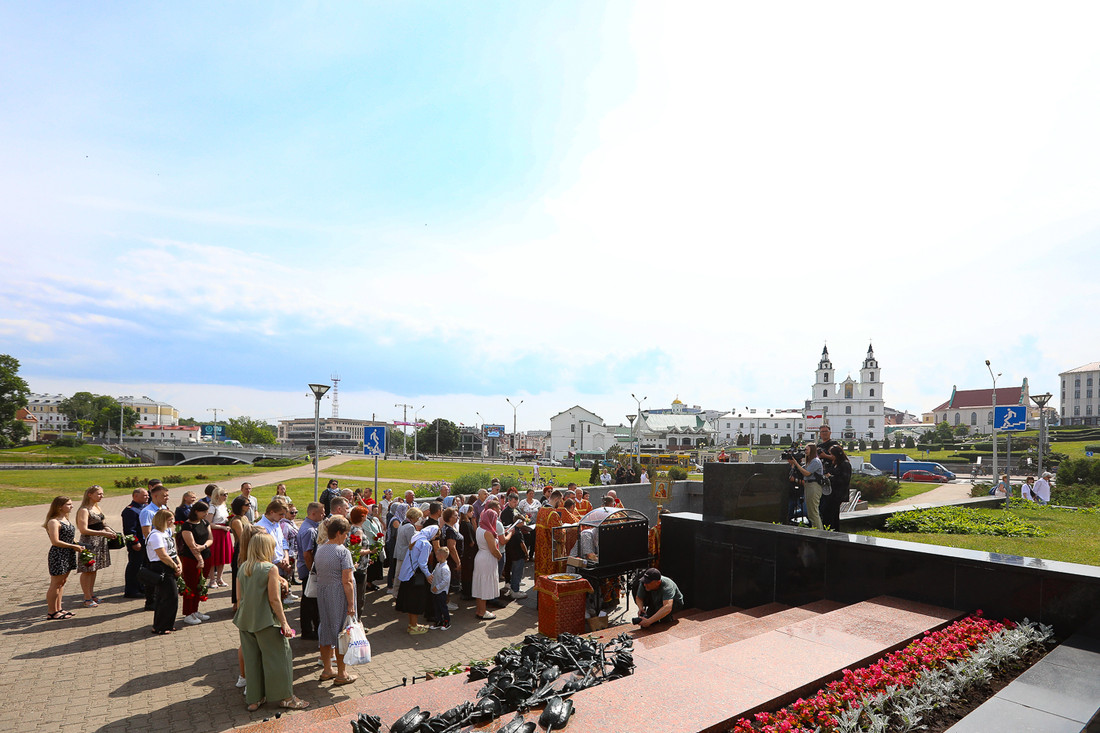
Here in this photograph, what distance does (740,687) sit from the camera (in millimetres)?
3920

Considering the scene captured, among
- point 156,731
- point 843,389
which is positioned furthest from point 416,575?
point 843,389

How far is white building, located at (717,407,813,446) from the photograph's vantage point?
126 metres

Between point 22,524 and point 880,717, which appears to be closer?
point 880,717

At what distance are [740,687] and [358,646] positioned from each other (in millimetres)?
3780

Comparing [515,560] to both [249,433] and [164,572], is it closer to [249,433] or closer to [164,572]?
[164,572]

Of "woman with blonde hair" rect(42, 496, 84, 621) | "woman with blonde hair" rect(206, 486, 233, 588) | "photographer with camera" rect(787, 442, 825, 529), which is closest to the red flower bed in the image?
"photographer with camera" rect(787, 442, 825, 529)

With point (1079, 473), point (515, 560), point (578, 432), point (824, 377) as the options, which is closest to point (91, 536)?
point (515, 560)

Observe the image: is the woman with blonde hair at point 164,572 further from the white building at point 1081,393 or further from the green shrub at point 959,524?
the white building at point 1081,393

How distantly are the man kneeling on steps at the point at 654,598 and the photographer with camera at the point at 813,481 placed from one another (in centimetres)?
344

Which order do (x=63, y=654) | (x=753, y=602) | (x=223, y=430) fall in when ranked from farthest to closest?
(x=223, y=430) < (x=753, y=602) < (x=63, y=654)

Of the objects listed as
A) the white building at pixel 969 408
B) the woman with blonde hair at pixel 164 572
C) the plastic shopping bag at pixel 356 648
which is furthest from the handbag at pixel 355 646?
the white building at pixel 969 408

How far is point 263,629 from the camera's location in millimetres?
5523

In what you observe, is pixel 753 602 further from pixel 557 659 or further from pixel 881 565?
pixel 557 659

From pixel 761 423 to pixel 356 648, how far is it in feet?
442
